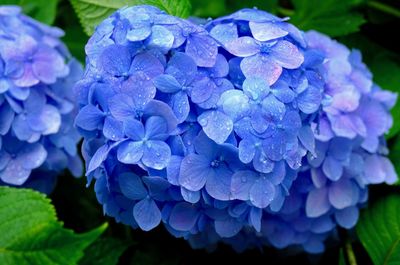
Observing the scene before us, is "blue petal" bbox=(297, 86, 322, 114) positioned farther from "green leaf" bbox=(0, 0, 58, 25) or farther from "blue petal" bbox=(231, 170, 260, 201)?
→ "green leaf" bbox=(0, 0, 58, 25)

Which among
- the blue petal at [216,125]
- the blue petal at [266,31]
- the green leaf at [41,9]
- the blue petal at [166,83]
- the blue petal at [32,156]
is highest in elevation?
the blue petal at [266,31]

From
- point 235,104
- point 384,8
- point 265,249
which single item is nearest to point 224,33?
point 235,104

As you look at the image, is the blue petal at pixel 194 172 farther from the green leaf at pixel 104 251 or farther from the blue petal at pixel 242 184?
the green leaf at pixel 104 251

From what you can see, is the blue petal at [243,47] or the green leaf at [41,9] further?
the green leaf at [41,9]

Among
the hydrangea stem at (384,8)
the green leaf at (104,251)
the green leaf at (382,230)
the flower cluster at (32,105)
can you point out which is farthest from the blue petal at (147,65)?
the hydrangea stem at (384,8)

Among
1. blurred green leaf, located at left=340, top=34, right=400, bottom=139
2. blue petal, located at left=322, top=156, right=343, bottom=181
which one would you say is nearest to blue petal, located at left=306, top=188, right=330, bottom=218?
blue petal, located at left=322, top=156, right=343, bottom=181

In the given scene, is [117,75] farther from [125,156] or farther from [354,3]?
[354,3]
